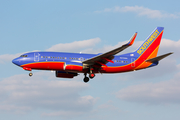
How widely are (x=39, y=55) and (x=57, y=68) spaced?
3.29 meters

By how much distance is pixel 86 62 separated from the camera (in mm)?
49250

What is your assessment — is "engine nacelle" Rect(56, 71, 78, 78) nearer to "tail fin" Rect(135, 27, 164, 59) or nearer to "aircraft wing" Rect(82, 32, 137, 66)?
"aircraft wing" Rect(82, 32, 137, 66)

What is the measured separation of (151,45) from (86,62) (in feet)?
43.2

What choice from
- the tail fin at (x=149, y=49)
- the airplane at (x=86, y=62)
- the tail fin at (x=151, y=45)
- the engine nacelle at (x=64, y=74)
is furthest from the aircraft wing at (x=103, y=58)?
the tail fin at (x=151, y=45)

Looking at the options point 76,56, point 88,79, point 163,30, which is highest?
point 163,30

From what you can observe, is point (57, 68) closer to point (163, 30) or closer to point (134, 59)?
point (134, 59)

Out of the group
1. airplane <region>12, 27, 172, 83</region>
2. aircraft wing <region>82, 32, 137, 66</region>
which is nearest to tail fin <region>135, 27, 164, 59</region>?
airplane <region>12, 27, 172, 83</region>

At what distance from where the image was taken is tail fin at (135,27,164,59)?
179ft

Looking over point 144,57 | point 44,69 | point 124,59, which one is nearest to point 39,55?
point 44,69

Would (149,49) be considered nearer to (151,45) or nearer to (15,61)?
(151,45)

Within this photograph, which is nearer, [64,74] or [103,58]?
[103,58]

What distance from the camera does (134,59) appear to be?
2092 inches

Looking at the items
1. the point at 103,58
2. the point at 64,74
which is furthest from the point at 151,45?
the point at 64,74

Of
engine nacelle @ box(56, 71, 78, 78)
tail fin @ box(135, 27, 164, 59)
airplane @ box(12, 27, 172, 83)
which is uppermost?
tail fin @ box(135, 27, 164, 59)
